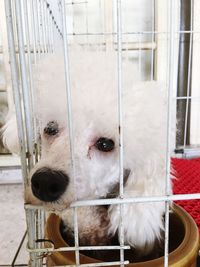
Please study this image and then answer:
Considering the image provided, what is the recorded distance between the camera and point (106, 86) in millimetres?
636

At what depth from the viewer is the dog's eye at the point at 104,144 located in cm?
66

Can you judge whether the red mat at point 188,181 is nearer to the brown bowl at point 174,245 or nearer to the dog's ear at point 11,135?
the brown bowl at point 174,245

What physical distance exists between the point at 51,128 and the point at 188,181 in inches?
31.1

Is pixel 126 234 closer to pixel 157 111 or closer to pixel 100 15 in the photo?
pixel 157 111

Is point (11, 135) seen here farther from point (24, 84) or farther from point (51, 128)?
point (24, 84)

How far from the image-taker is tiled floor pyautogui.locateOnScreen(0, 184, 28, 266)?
0.95m

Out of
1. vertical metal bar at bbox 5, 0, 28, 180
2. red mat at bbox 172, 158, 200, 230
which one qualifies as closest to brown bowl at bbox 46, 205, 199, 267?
vertical metal bar at bbox 5, 0, 28, 180

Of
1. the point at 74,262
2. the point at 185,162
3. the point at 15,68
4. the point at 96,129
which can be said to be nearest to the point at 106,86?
the point at 96,129

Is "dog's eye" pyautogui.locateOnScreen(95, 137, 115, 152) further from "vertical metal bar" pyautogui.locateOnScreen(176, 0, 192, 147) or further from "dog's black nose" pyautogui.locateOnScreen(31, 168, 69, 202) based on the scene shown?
"vertical metal bar" pyautogui.locateOnScreen(176, 0, 192, 147)

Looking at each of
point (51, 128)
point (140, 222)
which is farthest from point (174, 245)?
point (51, 128)

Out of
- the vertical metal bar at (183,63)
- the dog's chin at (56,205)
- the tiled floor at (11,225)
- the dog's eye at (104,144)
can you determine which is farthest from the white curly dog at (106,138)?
the vertical metal bar at (183,63)

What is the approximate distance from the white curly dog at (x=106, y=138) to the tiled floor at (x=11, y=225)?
36 centimetres

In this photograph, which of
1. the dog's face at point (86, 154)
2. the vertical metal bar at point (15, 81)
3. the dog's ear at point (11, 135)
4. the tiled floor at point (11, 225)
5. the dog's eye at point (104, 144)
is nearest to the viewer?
the vertical metal bar at point (15, 81)

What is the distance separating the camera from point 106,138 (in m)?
0.66
